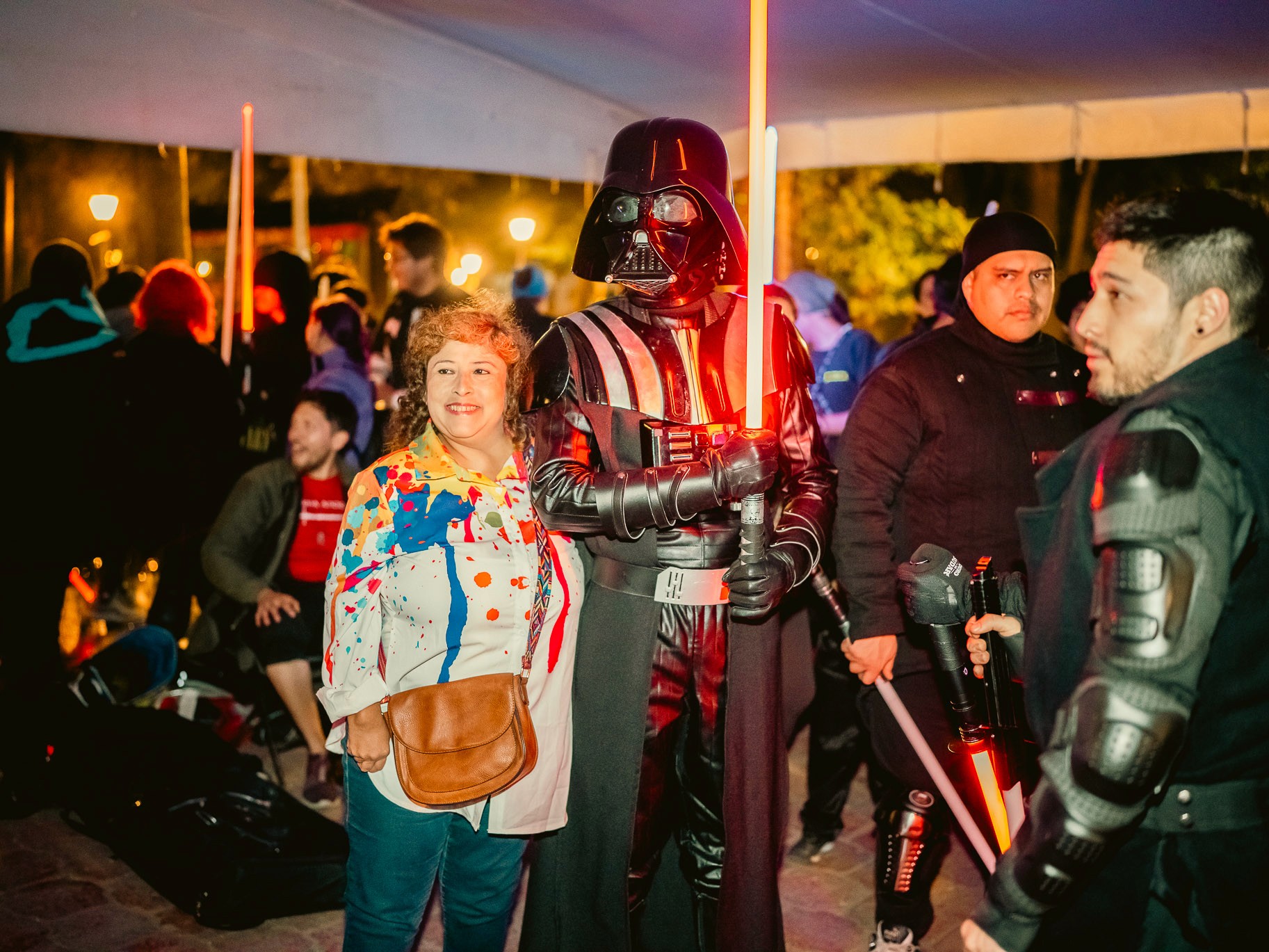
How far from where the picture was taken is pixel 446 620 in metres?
2.35

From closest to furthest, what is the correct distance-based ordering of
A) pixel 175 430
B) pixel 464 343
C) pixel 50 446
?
pixel 464 343
pixel 50 446
pixel 175 430

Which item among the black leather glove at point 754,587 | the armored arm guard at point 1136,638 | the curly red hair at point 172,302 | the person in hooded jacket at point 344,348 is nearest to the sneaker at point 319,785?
the person in hooded jacket at point 344,348

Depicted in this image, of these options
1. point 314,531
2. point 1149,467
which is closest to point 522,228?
point 314,531

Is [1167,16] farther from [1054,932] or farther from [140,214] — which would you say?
[140,214]

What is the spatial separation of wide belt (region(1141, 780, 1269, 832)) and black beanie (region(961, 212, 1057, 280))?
1.76 meters

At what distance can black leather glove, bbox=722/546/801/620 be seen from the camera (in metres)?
2.29

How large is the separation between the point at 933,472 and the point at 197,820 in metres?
2.48

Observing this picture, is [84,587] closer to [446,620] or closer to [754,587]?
[446,620]

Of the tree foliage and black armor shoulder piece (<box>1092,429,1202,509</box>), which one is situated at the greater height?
the tree foliage

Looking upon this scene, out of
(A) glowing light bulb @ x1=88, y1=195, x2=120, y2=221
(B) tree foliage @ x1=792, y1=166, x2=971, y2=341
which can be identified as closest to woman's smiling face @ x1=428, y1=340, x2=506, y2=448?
(A) glowing light bulb @ x1=88, y1=195, x2=120, y2=221

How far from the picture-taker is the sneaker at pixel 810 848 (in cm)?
393

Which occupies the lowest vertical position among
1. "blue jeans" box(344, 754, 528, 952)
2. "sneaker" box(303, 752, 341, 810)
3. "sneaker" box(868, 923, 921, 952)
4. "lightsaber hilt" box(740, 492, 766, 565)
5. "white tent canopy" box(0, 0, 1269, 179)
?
"sneaker" box(868, 923, 921, 952)

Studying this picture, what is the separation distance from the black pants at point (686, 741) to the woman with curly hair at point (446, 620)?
0.68ft

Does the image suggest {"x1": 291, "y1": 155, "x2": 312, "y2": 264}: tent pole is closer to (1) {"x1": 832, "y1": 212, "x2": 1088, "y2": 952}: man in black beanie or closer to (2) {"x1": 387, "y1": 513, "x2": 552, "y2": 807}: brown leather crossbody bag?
(1) {"x1": 832, "y1": 212, "x2": 1088, "y2": 952}: man in black beanie
